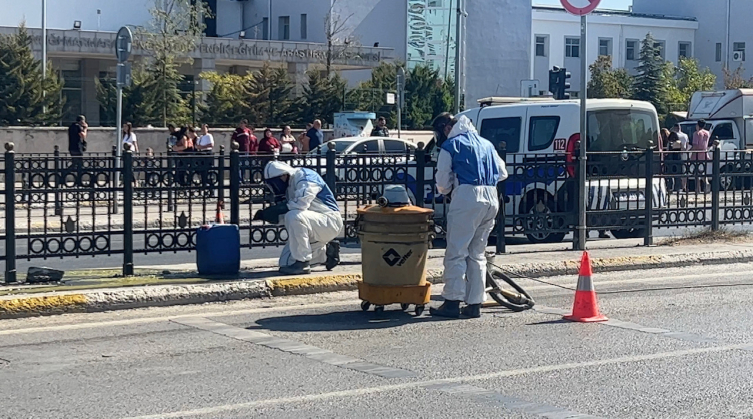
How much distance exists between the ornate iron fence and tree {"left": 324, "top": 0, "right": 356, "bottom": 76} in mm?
33267

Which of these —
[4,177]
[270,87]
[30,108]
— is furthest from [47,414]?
[270,87]

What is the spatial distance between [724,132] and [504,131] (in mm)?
18181

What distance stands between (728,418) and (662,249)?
25.9 ft

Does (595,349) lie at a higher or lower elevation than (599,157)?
lower

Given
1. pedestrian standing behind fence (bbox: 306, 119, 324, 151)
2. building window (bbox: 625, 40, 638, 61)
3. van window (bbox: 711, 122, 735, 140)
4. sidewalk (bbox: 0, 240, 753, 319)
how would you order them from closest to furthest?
sidewalk (bbox: 0, 240, 753, 319) → pedestrian standing behind fence (bbox: 306, 119, 324, 151) → van window (bbox: 711, 122, 735, 140) → building window (bbox: 625, 40, 638, 61)

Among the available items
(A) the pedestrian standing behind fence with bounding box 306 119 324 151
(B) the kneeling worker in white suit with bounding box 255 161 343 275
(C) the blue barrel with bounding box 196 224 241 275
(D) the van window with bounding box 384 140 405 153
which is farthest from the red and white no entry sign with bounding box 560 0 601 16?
(A) the pedestrian standing behind fence with bounding box 306 119 324 151

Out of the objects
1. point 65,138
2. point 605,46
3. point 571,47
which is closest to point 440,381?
point 65,138

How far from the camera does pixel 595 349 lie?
8.28 meters

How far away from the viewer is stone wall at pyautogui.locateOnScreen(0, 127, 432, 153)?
3016cm

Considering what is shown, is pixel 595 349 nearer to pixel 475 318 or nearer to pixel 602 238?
pixel 475 318

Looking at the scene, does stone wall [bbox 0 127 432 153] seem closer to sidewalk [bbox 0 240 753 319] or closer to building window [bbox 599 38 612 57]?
sidewalk [bbox 0 240 753 319]

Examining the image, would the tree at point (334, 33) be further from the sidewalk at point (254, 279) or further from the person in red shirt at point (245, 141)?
the sidewalk at point (254, 279)

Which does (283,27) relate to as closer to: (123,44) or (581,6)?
(123,44)

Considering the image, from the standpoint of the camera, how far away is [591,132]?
51.9 feet
